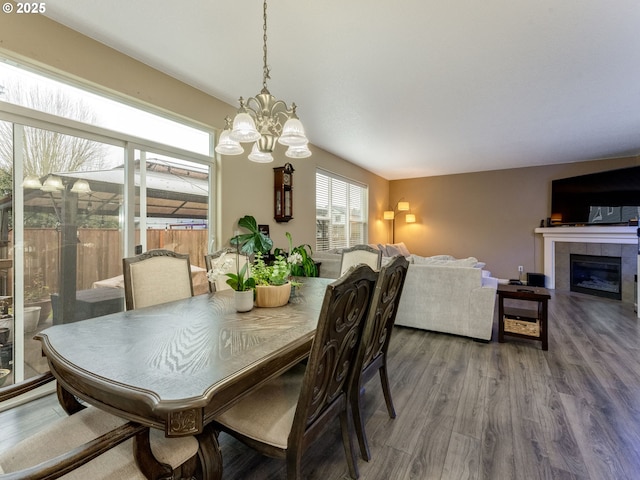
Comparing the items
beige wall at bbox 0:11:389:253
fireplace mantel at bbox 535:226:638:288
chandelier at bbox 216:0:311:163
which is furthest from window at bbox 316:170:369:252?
fireplace mantel at bbox 535:226:638:288

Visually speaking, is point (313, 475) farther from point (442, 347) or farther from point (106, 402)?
point (442, 347)

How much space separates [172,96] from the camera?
9.53ft

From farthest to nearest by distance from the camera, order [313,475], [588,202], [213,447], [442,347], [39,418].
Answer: [588,202] < [442,347] < [39,418] < [313,475] < [213,447]

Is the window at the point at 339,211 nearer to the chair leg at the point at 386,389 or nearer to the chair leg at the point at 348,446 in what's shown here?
the chair leg at the point at 386,389

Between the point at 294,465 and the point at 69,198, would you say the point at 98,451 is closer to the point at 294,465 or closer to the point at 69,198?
the point at 294,465

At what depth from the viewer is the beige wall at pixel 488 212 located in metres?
6.30

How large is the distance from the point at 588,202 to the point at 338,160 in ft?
15.4

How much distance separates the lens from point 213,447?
105 centimetres

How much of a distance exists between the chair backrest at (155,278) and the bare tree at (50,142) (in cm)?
108

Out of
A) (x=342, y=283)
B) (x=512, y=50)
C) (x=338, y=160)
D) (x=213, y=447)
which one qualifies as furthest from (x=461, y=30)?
(x=338, y=160)

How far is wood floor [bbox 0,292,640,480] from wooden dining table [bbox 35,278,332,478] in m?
0.74

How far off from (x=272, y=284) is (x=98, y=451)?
1.09 meters

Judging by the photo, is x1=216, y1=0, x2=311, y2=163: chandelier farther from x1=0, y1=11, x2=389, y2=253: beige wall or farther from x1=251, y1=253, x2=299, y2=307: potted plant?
x1=0, y1=11, x2=389, y2=253: beige wall

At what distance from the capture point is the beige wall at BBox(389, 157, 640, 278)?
6297 millimetres
